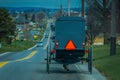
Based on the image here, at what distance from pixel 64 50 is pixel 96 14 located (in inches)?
1724

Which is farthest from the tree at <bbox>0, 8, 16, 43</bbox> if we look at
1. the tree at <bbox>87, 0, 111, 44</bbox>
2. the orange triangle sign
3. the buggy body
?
the orange triangle sign

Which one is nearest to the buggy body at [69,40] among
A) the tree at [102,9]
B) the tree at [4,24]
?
the tree at [102,9]

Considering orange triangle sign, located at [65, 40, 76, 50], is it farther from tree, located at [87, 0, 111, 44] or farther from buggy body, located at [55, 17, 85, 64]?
tree, located at [87, 0, 111, 44]

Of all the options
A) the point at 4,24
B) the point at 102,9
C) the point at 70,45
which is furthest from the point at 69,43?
the point at 4,24

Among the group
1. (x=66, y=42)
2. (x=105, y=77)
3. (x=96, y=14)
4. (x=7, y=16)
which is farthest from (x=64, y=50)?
(x=7, y=16)

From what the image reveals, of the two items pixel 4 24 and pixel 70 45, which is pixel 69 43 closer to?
pixel 70 45

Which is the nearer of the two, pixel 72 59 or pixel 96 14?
pixel 72 59

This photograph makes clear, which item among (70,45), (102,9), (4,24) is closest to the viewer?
(70,45)

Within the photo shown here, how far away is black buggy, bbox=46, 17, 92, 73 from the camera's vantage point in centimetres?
2166

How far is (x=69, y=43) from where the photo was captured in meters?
21.9

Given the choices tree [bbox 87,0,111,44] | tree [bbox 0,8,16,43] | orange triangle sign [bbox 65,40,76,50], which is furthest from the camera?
tree [bbox 0,8,16,43]

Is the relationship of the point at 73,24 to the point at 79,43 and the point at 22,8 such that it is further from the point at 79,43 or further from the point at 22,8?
the point at 22,8

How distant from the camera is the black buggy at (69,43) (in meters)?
21.7

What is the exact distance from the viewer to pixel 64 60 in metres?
21.9
